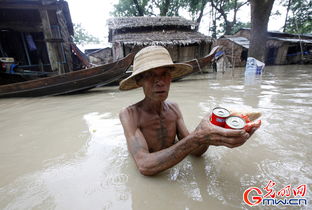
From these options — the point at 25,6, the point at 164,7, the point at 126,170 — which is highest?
the point at 164,7

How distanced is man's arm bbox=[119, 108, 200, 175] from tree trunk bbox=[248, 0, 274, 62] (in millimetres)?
11271

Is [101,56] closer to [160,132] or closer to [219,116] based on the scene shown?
[160,132]

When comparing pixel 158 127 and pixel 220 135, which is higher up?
pixel 220 135

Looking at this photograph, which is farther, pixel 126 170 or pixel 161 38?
pixel 161 38

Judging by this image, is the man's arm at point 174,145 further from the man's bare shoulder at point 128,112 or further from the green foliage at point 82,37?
the green foliage at point 82,37

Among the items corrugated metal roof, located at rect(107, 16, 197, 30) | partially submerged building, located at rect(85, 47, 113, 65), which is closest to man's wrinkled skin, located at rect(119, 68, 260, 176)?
corrugated metal roof, located at rect(107, 16, 197, 30)

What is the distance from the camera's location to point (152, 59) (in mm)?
1354

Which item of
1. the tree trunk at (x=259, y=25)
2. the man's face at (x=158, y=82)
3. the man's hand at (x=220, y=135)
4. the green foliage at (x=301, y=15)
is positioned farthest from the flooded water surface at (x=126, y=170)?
the green foliage at (x=301, y=15)

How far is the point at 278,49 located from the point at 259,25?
941 centimetres

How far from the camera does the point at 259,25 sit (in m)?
9.66

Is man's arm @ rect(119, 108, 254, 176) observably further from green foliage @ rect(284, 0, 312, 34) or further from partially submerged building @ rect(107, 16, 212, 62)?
green foliage @ rect(284, 0, 312, 34)

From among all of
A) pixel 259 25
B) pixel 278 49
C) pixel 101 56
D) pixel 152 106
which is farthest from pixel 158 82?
pixel 278 49

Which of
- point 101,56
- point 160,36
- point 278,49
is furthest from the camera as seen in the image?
point 101,56

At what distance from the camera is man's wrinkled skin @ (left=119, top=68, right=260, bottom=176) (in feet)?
3.38
